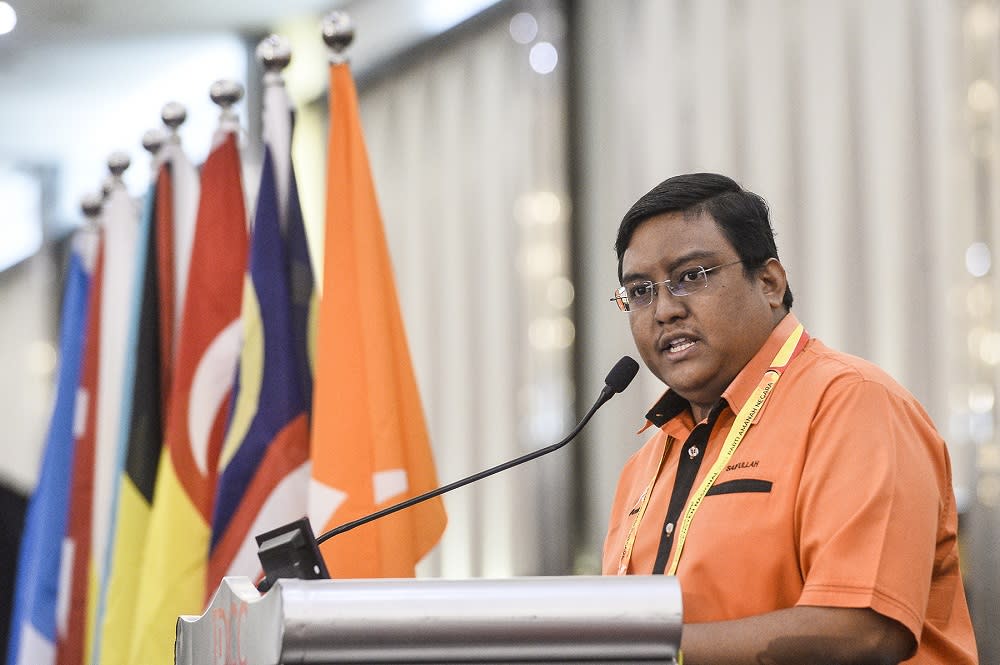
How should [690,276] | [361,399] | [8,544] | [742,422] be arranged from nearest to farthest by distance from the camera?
[742,422] < [690,276] < [361,399] < [8,544]

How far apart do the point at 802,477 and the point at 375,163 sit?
401 centimetres

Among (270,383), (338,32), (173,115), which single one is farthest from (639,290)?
(173,115)

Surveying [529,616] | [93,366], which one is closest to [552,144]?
[93,366]

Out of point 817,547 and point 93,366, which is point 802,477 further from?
Answer: point 93,366

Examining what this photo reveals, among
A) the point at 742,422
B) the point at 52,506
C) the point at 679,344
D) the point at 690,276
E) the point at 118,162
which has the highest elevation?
the point at 118,162

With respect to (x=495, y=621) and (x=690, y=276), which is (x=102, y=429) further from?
(x=495, y=621)

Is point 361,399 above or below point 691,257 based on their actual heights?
below

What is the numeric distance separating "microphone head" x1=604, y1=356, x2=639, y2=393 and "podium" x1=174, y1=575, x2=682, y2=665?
0.79 meters

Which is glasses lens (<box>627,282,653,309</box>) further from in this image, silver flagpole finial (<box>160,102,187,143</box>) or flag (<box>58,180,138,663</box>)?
flag (<box>58,180,138,663</box>)

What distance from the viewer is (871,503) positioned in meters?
1.67

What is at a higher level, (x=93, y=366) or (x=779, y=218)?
(x=779, y=218)

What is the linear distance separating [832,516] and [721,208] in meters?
0.55

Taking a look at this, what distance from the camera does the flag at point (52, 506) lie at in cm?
377

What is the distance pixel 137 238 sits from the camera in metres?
3.96
